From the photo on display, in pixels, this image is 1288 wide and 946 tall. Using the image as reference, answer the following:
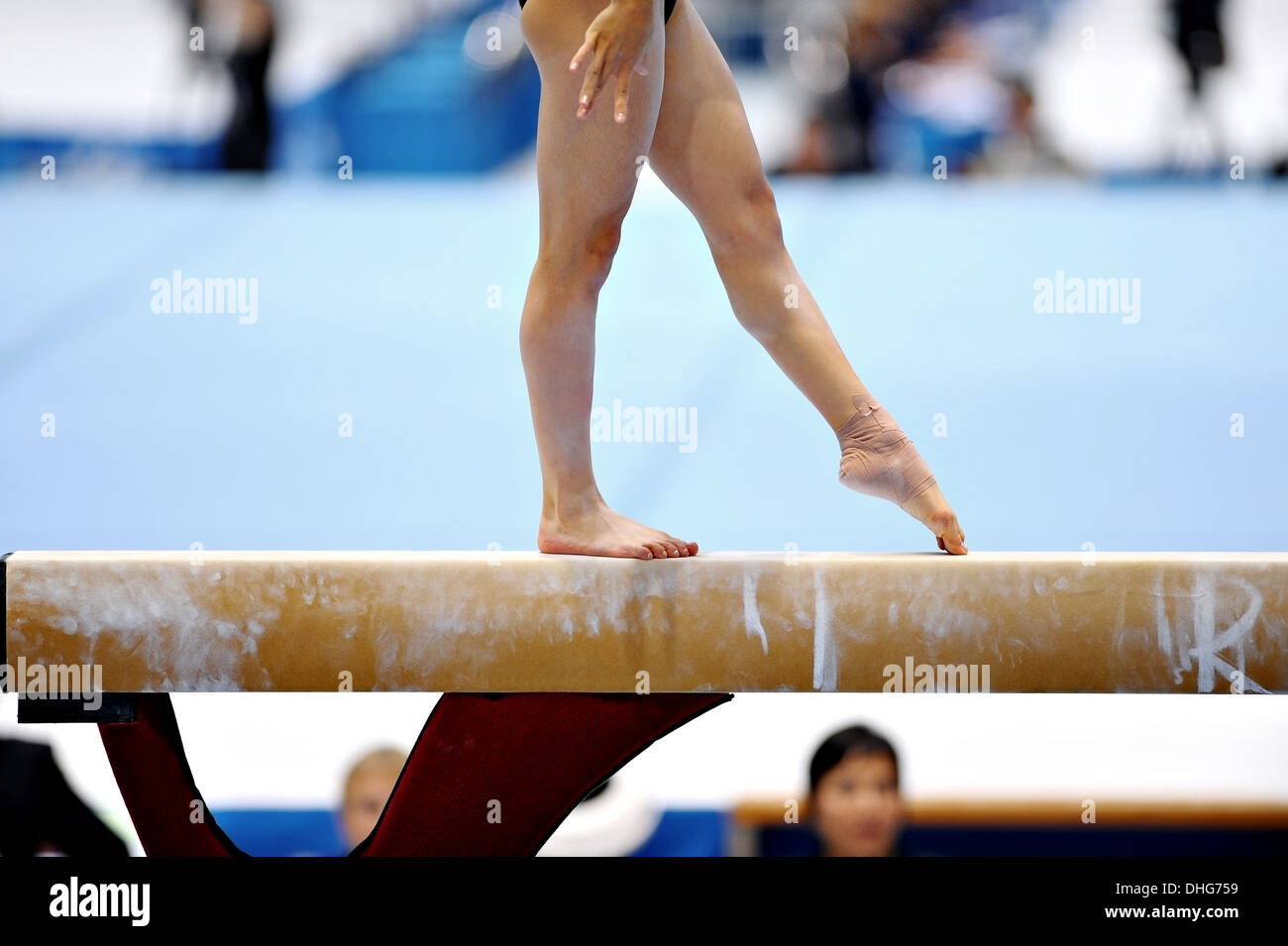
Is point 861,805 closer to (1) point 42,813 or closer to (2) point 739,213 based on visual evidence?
(2) point 739,213

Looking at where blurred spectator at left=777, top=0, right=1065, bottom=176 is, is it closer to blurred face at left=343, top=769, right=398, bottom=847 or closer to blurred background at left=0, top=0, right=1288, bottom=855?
blurred background at left=0, top=0, right=1288, bottom=855

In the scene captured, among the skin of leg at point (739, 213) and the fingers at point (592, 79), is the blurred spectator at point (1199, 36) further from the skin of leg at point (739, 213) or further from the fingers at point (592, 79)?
the fingers at point (592, 79)

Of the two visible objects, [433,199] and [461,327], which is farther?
[433,199]

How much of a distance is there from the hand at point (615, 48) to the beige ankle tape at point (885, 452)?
590 mm

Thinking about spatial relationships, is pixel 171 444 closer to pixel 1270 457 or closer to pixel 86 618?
pixel 86 618

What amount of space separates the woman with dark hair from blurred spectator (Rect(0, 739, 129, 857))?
1.51 m

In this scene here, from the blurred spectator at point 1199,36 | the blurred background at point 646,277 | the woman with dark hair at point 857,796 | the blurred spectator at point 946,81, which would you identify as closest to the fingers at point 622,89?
the woman with dark hair at point 857,796

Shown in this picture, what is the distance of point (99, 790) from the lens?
3307mm

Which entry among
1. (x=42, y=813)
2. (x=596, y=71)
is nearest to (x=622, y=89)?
(x=596, y=71)

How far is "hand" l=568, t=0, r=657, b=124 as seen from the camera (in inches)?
→ 61.6

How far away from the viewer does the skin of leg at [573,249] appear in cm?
170

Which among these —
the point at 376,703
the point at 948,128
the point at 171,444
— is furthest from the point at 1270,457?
the point at 171,444
